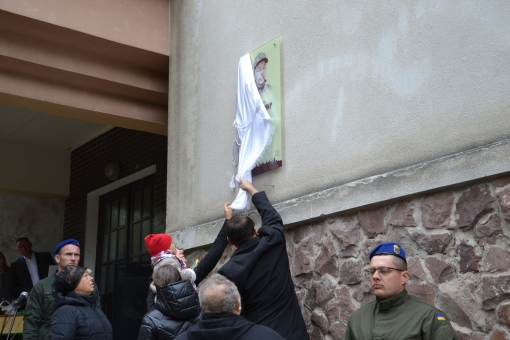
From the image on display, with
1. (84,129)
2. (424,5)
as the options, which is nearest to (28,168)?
(84,129)

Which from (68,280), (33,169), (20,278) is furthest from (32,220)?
(68,280)

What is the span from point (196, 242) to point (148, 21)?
2.54m

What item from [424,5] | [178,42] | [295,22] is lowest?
[424,5]

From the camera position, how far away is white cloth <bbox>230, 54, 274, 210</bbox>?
596 cm

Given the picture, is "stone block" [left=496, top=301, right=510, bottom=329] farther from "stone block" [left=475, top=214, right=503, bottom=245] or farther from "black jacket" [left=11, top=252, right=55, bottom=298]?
"black jacket" [left=11, top=252, right=55, bottom=298]

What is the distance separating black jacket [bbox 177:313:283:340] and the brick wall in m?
5.97

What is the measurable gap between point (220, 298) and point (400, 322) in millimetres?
1099

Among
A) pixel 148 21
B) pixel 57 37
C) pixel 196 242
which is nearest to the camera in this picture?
pixel 196 242

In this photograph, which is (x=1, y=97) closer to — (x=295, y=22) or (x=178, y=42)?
(x=178, y=42)

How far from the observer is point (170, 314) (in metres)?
4.48

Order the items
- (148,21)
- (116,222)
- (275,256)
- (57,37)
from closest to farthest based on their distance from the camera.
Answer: (275,256) → (57,37) → (148,21) → (116,222)

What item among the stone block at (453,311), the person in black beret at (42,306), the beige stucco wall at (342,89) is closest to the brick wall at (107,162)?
the beige stucco wall at (342,89)

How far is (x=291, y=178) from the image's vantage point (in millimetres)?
5719

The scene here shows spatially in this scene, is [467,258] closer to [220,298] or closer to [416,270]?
[416,270]
